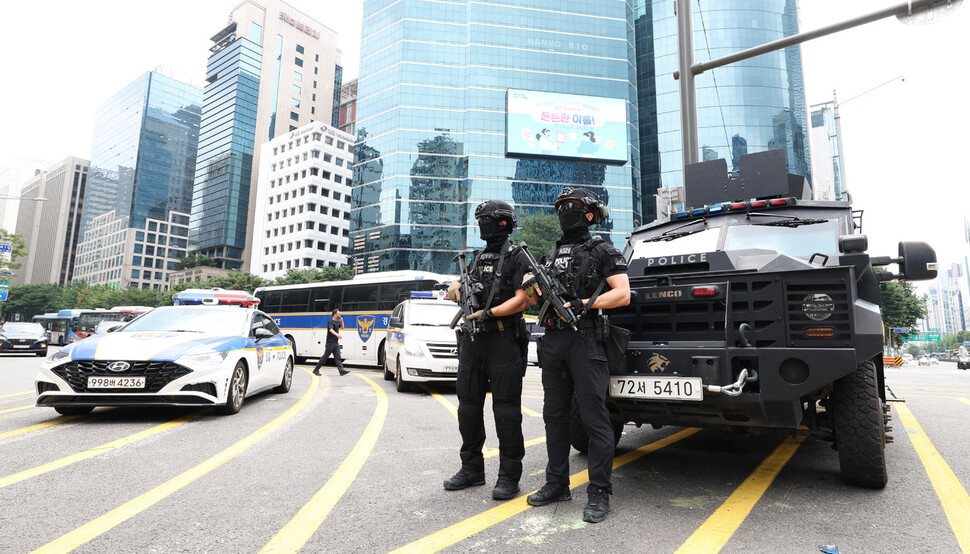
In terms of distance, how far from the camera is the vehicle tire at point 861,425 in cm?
344

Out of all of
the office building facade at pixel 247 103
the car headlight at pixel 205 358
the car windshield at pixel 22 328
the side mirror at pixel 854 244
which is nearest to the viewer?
the side mirror at pixel 854 244

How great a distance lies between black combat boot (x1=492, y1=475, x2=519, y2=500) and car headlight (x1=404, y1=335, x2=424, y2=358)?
20.0 ft

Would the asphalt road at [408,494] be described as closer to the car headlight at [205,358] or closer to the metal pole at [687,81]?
the car headlight at [205,358]

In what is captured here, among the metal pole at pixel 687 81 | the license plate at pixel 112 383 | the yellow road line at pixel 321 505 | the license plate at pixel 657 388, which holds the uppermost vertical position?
the metal pole at pixel 687 81

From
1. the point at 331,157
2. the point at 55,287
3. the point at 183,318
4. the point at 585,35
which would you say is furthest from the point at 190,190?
the point at 183,318

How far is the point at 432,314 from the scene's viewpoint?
1056 centimetres

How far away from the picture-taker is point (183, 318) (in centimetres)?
728

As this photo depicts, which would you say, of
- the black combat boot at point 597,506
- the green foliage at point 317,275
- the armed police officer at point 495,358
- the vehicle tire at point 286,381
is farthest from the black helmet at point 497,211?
the green foliage at point 317,275

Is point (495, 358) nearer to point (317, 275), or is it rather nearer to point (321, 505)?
point (321, 505)

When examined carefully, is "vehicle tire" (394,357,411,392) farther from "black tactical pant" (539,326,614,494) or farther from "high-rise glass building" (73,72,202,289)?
"high-rise glass building" (73,72,202,289)

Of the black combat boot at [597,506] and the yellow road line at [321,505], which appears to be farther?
the black combat boot at [597,506]

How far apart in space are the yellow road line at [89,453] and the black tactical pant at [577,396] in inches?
143

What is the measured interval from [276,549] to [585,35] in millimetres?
90390

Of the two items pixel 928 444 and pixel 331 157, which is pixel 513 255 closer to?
pixel 928 444
